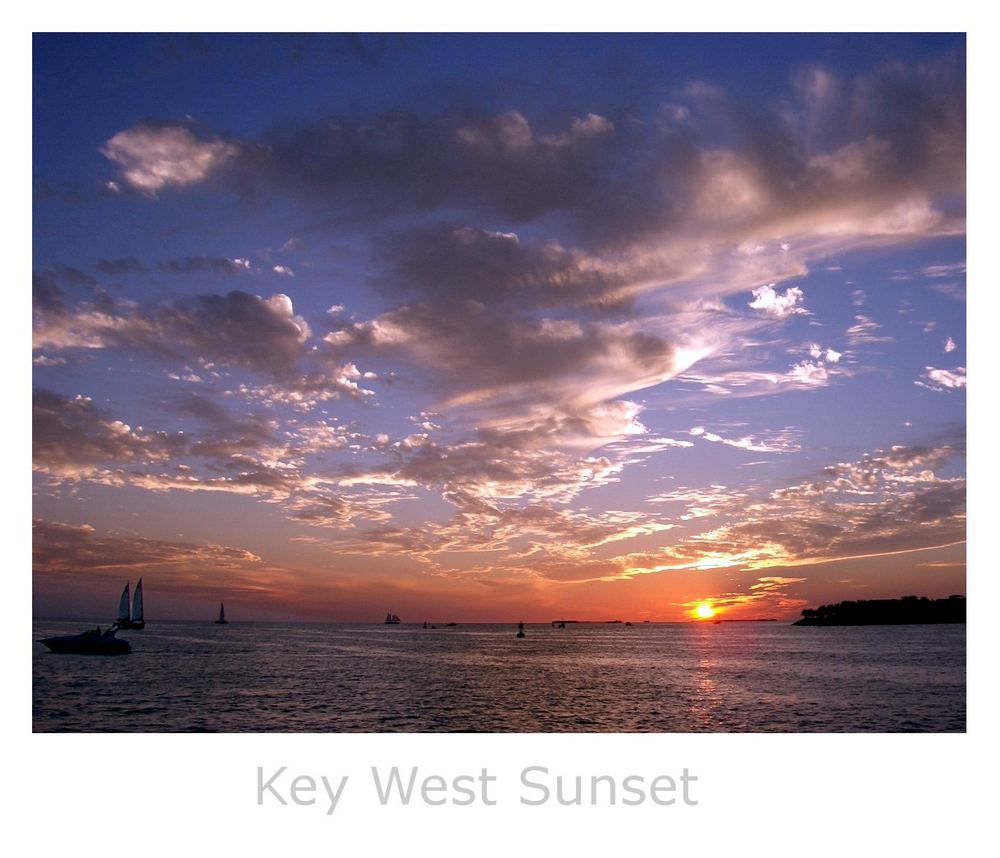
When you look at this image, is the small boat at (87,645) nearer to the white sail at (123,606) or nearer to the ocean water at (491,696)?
the ocean water at (491,696)

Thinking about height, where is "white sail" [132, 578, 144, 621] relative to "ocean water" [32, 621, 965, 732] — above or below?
below

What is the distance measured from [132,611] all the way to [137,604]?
465cm

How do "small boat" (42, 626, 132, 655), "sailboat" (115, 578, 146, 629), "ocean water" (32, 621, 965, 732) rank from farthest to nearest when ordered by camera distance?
1. "sailboat" (115, 578, 146, 629)
2. "small boat" (42, 626, 132, 655)
3. "ocean water" (32, 621, 965, 732)

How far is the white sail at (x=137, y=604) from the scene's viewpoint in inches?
6368

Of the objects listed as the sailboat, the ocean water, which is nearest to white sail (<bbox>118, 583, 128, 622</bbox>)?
the sailboat

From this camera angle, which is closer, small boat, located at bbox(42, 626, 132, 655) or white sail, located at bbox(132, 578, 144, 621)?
small boat, located at bbox(42, 626, 132, 655)

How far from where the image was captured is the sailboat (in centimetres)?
15496

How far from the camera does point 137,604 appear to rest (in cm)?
16400

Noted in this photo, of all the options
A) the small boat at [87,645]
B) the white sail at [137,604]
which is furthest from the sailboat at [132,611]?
the small boat at [87,645]

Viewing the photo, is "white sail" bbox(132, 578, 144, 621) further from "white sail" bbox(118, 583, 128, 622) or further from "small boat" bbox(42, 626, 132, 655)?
"small boat" bbox(42, 626, 132, 655)
